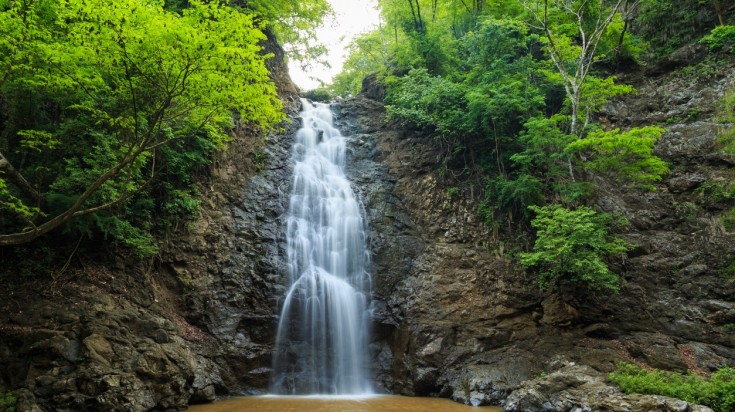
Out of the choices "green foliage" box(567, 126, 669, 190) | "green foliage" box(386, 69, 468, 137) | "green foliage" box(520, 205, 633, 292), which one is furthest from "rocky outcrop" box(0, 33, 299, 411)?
"green foliage" box(567, 126, 669, 190)

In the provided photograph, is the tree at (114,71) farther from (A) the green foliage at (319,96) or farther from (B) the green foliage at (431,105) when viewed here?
(A) the green foliage at (319,96)

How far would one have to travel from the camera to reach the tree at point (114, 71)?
23.2 feet

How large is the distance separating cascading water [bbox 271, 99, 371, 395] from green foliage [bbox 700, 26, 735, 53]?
635 inches

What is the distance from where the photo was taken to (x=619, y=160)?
12.5m

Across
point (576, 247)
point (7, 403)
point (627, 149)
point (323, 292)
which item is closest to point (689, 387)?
point (576, 247)

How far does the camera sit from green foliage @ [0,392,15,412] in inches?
257

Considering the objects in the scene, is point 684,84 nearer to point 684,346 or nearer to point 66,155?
point 684,346

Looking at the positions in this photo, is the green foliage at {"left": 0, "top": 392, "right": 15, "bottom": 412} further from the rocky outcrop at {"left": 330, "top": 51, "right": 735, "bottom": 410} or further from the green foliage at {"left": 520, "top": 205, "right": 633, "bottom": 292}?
the green foliage at {"left": 520, "top": 205, "right": 633, "bottom": 292}

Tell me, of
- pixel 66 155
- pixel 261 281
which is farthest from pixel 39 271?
pixel 261 281

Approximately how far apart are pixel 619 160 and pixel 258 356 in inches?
479

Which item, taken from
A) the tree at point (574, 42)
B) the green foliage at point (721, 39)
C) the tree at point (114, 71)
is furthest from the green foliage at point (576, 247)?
the green foliage at point (721, 39)

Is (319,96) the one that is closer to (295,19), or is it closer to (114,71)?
(295,19)

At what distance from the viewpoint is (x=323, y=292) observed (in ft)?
42.1

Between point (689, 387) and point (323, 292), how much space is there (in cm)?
911
